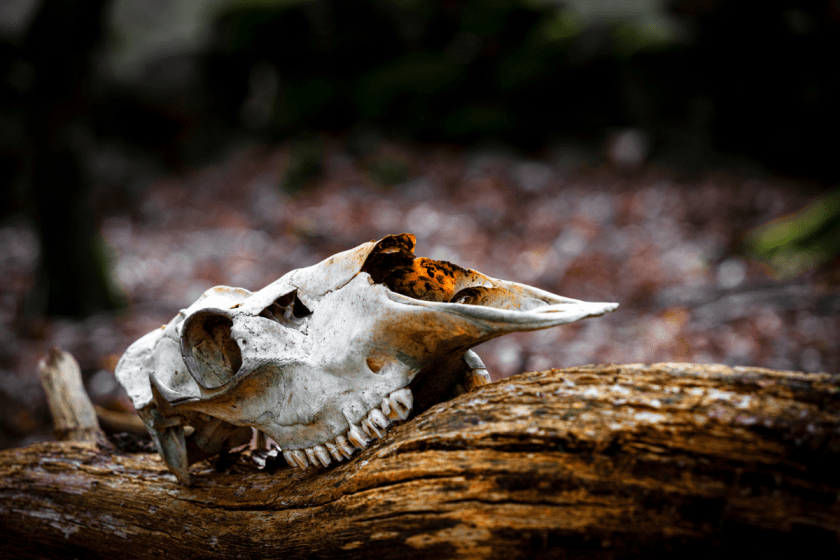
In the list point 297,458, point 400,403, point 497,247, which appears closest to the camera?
point 400,403

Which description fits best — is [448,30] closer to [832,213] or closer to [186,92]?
[186,92]

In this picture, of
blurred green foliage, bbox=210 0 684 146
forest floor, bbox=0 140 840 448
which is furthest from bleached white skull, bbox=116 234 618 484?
blurred green foliage, bbox=210 0 684 146

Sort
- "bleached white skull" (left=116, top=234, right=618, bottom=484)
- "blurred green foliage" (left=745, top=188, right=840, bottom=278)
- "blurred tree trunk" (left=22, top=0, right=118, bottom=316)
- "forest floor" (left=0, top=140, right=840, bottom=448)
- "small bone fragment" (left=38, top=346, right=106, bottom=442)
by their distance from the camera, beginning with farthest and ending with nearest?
"blurred tree trunk" (left=22, top=0, right=118, bottom=316), "blurred green foliage" (left=745, top=188, right=840, bottom=278), "forest floor" (left=0, top=140, right=840, bottom=448), "small bone fragment" (left=38, top=346, right=106, bottom=442), "bleached white skull" (left=116, top=234, right=618, bottom=484)

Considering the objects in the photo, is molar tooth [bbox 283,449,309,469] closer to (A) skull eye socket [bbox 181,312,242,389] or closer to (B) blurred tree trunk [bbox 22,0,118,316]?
(A) skull eye socket [bbox 181,312,242,389]

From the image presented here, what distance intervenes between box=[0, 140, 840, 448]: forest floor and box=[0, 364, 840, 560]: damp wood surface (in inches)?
63.2

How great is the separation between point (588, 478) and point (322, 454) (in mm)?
857

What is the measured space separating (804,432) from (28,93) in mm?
6754

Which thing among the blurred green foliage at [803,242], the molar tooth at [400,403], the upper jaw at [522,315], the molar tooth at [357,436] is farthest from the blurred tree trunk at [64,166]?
the blurred green foliage at [803,242]

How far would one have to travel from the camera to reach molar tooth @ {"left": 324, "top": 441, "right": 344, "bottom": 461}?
68.3 inches

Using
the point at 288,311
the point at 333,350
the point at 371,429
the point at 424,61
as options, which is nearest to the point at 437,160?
the point at 424,61

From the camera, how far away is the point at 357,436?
5.49ft

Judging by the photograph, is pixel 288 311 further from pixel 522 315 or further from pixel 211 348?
pixel 522 315

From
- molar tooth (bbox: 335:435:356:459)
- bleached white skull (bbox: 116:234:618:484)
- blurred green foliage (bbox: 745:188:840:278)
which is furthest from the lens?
blurred green foliage (bbox: 745:188:840:278)

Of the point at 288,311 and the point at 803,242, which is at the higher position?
the point at 803,242
